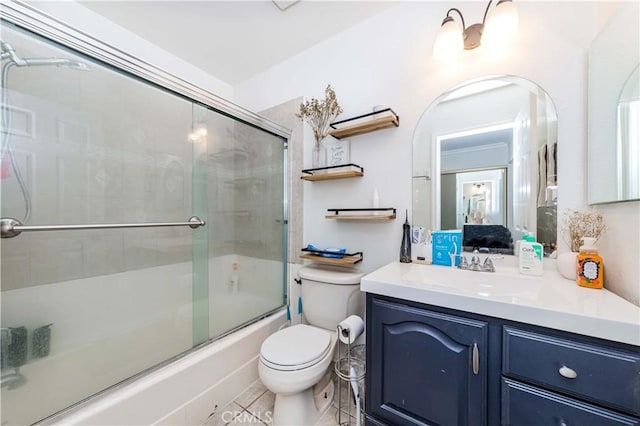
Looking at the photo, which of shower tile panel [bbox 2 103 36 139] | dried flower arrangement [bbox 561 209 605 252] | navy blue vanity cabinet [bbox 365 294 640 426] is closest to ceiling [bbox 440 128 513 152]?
dried flower arrangement [bbox 561 209 605 252]

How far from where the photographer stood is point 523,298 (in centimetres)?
76

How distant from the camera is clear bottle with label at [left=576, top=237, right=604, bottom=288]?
2.79 feet

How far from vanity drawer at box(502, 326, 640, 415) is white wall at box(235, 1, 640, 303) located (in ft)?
0.96

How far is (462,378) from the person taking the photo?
78 cm

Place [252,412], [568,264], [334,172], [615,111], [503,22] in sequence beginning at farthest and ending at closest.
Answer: [334,172], [252,412], [503,22], [568,264], [615,111]

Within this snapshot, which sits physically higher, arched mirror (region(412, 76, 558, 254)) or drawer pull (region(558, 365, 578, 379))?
arched mirror (region(412, 76, 558, 254))

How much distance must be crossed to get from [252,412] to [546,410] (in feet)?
4.26

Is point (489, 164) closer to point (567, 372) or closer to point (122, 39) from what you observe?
point (567, 372)

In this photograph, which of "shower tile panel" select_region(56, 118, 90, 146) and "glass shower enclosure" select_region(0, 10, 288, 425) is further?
"shower tile panel" select_region(56, 118, 90, 146)

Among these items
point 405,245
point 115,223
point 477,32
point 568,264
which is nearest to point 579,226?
point 568,264

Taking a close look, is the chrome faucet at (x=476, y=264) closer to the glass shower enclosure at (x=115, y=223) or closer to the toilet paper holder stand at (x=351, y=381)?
the toilet paper holder stand at (x=351, y=381)

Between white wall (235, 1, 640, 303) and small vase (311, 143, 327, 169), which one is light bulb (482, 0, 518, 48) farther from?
small vase (311, 143, 327, 169)

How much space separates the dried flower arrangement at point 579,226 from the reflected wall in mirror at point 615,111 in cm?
7

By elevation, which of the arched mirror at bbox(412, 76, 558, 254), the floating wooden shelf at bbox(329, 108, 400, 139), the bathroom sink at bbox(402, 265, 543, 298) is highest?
the floating wooden shelf at bbox(329, 108, 400, 139)
